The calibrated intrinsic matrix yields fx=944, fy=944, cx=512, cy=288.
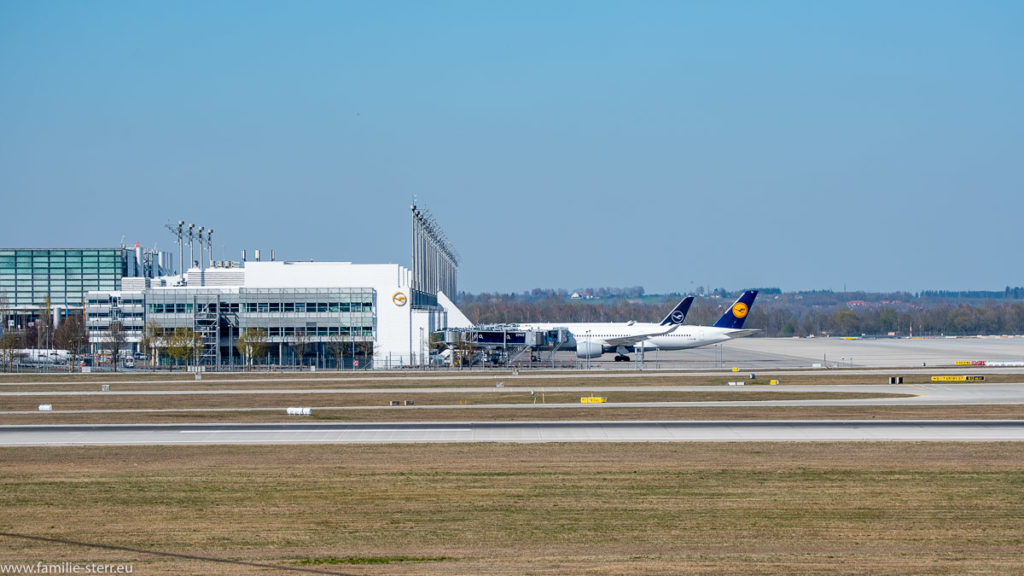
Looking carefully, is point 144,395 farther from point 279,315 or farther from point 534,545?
point 534,545

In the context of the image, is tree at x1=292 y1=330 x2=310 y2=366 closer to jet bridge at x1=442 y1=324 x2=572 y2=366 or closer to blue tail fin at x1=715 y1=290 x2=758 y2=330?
jet bridge at x1=442 y1=324 x2=572 y2=366

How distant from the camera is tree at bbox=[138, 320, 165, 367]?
84000 millimetres

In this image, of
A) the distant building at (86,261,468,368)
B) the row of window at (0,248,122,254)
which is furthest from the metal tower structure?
the row of window at (0,248,122,254)

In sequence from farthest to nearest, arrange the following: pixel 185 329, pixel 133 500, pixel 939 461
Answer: pixel 185 329 → pixel 939 461 → pixel 133 500

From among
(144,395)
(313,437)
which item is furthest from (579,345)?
(313,437)

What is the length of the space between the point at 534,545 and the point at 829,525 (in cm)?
659

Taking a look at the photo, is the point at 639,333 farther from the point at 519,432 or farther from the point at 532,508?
the point at 532,508

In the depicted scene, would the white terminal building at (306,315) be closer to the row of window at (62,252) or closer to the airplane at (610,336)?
the airplane at (610,336)

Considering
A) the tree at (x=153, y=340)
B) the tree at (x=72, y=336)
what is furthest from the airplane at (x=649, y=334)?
the tree at (x=72, y=336)

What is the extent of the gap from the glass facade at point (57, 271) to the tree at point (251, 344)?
4594 inches

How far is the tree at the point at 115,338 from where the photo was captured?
86000 mm

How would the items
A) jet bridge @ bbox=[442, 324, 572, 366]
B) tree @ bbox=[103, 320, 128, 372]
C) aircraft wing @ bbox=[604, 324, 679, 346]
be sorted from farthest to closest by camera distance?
aircraft wing @ bbox=[604, 324, 679, 346], tree @ bbox=[103, 320, 128, 372], jet bridge @ bbox=[442, 324, 572, 366]

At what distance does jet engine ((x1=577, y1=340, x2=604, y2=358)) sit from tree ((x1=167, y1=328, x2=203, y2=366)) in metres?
33.6

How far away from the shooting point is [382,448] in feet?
103
